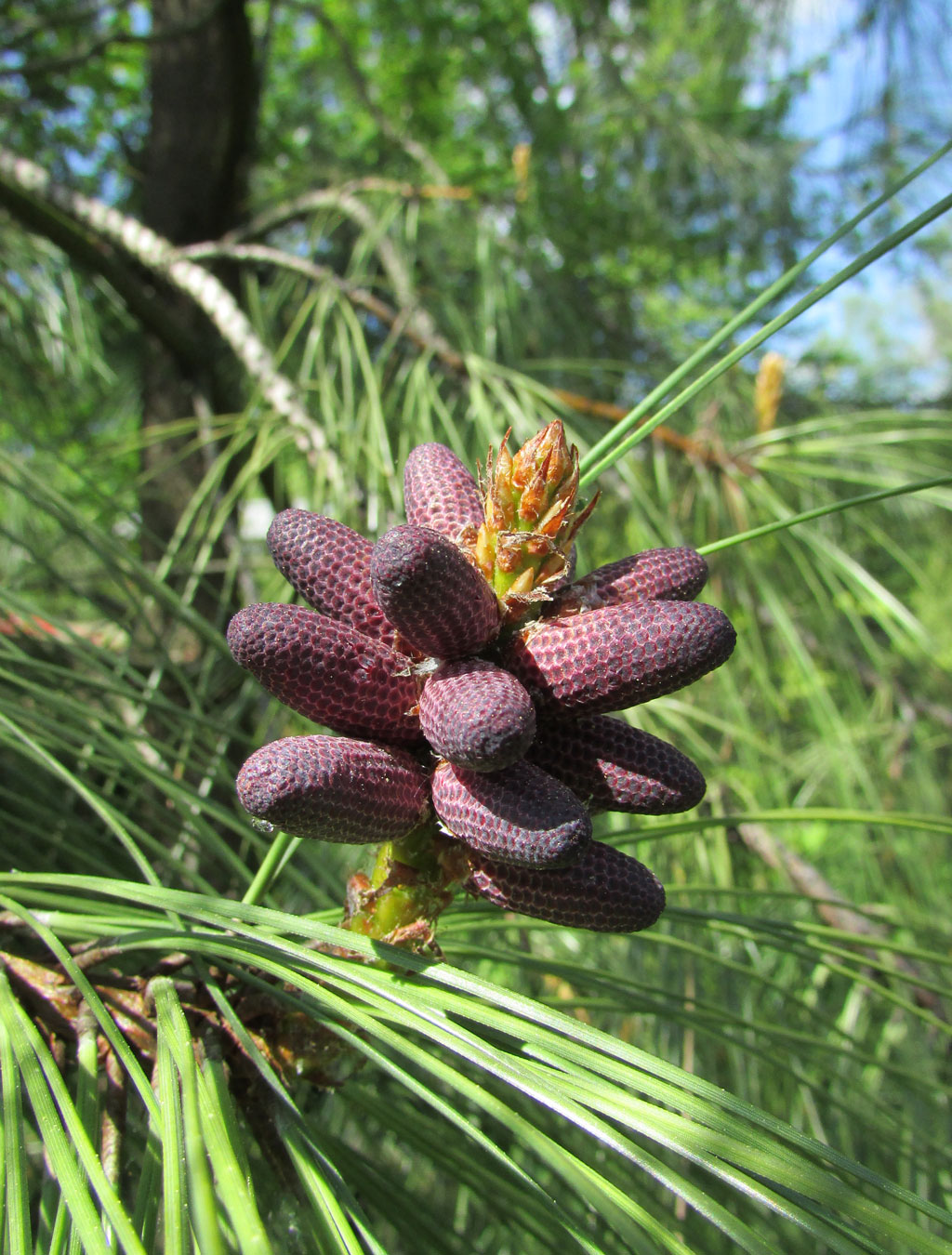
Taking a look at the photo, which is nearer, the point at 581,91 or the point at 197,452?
the point at 197,452

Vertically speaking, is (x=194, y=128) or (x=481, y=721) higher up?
(x=194, y=128)

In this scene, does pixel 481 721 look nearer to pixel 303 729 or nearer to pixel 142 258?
pixel 303 729

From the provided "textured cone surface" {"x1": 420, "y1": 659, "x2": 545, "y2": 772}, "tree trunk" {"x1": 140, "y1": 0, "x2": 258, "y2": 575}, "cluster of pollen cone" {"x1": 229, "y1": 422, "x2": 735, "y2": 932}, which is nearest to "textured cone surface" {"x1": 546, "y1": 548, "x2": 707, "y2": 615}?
"cluster of pollen cone" {"x1": 229, "y1": 422, "x2": 735, "y2": 932}

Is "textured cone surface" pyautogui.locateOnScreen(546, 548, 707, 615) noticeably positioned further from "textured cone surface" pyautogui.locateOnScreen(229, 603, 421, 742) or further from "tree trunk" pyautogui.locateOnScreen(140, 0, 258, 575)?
"tree trunk" pyautogui.locateOnScreen(140, 0, 258, 575)

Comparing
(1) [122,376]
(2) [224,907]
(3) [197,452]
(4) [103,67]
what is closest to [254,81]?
(1) [122,376]

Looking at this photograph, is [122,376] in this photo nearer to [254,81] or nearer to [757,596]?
[254,81]

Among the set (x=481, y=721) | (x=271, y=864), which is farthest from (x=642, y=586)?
(x=271, y=864)
